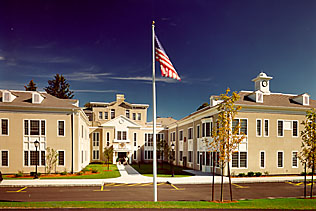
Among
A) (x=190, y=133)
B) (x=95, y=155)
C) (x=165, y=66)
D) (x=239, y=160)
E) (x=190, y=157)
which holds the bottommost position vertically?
(x=95, y=155)

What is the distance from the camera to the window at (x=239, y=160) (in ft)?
91.5

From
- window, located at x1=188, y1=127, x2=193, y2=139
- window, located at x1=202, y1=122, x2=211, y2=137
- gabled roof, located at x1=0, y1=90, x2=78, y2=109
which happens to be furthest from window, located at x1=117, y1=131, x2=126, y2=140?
window, located at x1=202, y1=122, x2=211, y2=137

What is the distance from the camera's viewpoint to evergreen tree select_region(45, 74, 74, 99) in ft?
211

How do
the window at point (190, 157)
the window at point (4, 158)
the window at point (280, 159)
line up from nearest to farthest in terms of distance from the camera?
the window at point (4, 158) → the window at point (280, 159) → the window at point (190, 157)

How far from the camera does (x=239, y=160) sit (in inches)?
1104

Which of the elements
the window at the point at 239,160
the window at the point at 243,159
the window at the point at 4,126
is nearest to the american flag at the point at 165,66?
the window at the point at 239,160

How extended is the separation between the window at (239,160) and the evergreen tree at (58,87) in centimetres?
4764

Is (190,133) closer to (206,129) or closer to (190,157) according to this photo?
(190,157)

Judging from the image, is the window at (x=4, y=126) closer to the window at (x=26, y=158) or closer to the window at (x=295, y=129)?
the window at (x=26, y=158)

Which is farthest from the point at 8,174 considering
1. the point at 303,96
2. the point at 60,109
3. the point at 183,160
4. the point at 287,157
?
the point at 303,96

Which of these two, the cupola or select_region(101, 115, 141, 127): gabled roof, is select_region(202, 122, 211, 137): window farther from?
select_region(101, 115, 141, 127): gabled roof

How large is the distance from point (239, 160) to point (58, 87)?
49.9 metres

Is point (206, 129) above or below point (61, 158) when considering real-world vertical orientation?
above

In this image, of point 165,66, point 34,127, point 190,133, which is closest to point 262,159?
point 190,133
